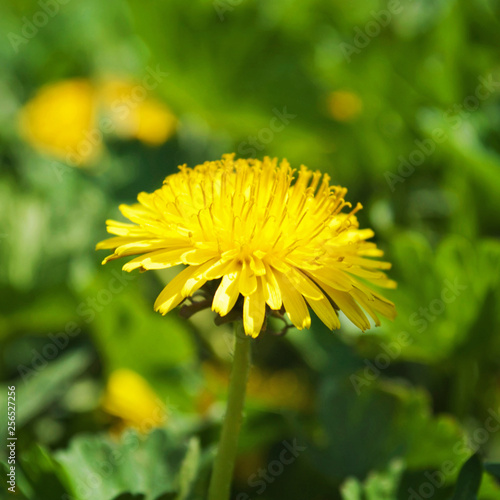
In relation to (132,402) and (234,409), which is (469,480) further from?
(132,402)

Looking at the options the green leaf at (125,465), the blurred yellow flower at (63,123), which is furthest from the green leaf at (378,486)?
the blurred yellow flower at (63,123)

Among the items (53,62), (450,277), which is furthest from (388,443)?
(53,62)

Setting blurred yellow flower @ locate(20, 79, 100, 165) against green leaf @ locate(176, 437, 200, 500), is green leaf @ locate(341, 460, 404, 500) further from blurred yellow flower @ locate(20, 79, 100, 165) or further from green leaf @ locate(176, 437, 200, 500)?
blurred yellow flower @ locate(20, 79, 100, 165)

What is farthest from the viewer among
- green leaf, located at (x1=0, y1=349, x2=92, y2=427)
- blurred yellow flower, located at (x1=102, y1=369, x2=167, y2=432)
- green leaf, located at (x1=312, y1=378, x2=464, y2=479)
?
blurred yellow flower, located at (x1=102, y1=369, x2=167, y2=432)

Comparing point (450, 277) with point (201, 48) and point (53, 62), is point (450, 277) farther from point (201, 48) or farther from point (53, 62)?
point (53, 62)

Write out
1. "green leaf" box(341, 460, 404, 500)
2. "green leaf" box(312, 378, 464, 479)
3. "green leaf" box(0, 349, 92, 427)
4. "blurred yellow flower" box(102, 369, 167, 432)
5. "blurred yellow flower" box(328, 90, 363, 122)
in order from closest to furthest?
"green leaf" box(341, 460, 404, 500), "green leaf" box(312, 378, 464, 479), "green leaf" box(0, 349, 92, 427), "blurred yellow flower" box(102, 369, 167, 432), "blurred yellow flower" box(328, 90, 363, 122)

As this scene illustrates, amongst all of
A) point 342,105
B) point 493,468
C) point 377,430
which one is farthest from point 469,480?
point 342,105

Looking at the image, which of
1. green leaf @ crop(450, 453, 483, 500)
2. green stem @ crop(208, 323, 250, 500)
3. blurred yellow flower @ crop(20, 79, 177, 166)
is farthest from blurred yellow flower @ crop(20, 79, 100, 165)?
green leaf @ crop(450, 453, 483, 500)

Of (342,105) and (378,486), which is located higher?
(342,105)

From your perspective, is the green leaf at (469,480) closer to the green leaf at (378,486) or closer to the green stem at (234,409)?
the green leaf at (378,486)
